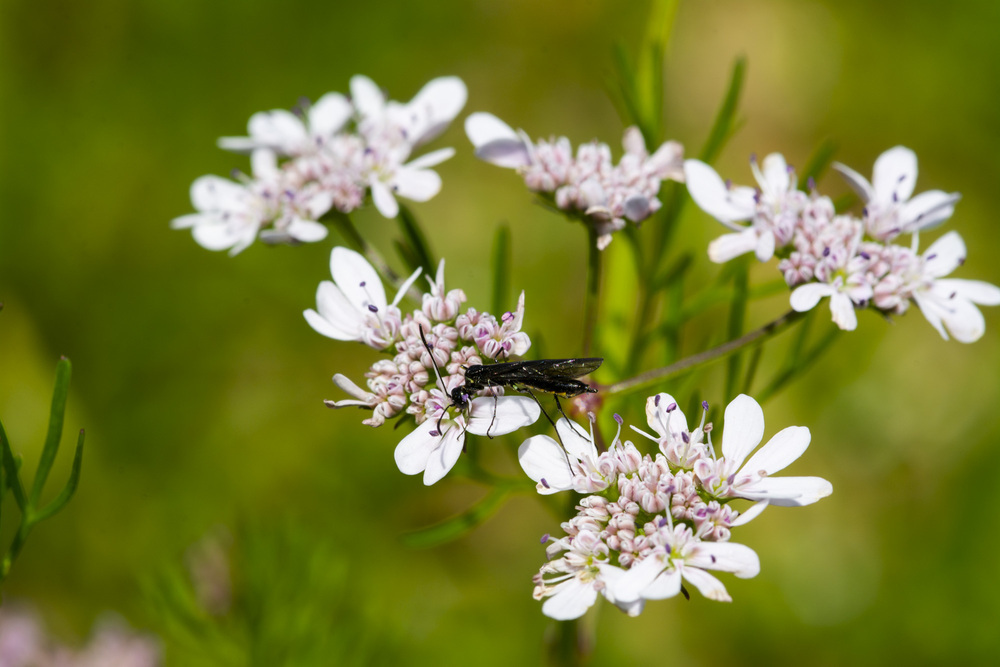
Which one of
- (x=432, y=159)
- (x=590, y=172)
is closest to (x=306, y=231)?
(x=432, y=159)

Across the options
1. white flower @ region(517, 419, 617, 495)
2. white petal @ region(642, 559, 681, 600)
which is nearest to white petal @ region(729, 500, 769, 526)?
white petal @ region(642, 559, 681, 600)

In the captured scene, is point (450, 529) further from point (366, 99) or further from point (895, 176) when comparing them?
point (895, 176)

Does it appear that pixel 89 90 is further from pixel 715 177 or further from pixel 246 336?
pixel 715 177

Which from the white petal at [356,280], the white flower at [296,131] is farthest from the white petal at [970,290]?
the white flower at [296,131]

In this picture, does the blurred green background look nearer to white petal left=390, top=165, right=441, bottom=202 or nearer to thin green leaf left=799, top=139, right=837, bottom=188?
thin green leaf left=799, top=139, right=837, bottom=188

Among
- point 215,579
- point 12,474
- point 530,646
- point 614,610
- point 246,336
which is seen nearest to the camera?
point 12,474

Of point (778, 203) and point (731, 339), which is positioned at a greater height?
point (778, 203)

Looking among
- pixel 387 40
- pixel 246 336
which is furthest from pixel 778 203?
pixel 387 40
